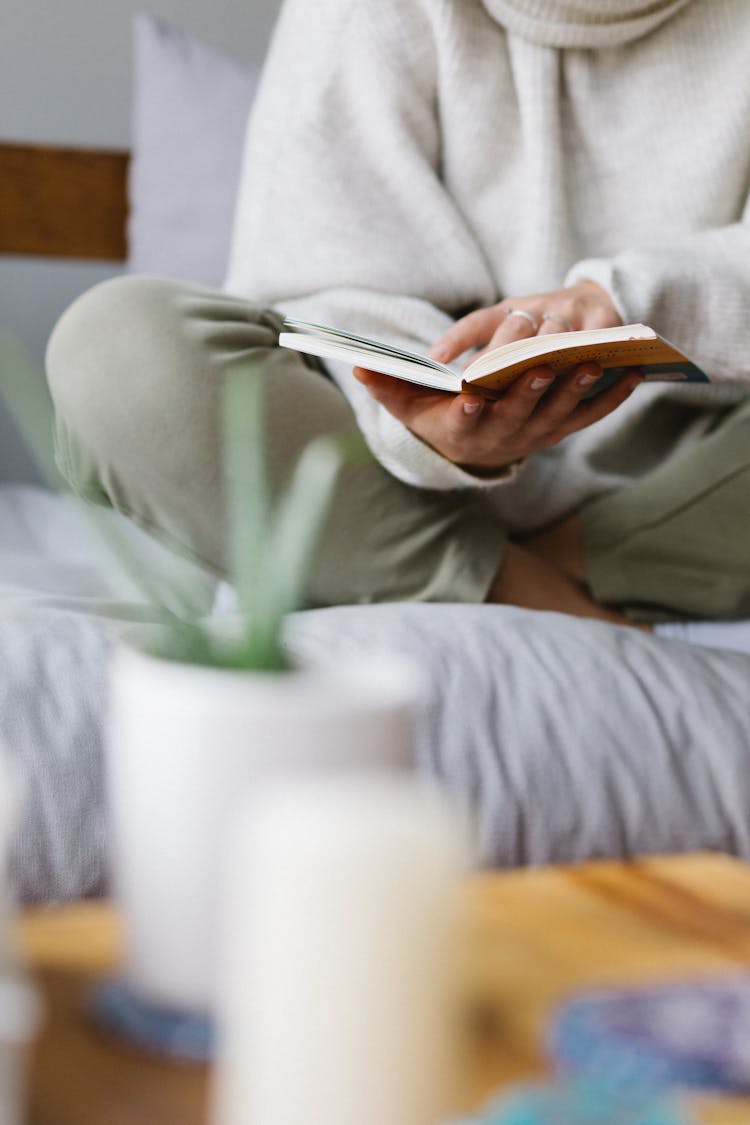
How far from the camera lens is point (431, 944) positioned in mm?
243

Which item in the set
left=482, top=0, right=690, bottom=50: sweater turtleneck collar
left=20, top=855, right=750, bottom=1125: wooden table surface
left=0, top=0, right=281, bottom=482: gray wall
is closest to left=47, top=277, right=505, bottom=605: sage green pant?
left=482, top=0, right=690, bottom=50: sweater turtleneck collar

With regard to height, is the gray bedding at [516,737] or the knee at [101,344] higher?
the knee at [101,344]

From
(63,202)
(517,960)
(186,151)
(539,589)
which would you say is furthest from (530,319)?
(63,202)

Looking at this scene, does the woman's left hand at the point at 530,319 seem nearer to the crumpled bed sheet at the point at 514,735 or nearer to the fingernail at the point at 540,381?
the fingernail at the point at 540,381

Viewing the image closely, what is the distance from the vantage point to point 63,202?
205 centimetres

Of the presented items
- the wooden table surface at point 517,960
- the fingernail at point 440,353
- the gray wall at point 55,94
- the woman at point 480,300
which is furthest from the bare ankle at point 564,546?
the gray wall at point 55,94

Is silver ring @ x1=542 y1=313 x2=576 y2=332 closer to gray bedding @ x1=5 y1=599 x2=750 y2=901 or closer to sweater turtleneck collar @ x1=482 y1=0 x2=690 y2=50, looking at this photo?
gray bedding @ x1=5 y1=599 x2=750 y2=901

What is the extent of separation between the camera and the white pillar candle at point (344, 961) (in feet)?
0.78

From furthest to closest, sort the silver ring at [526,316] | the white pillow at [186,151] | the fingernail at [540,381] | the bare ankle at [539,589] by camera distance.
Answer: the white pillow at [186,151], the bare ankle at [539,589], the silver ring at [526,316], the fingernail at [540,381]

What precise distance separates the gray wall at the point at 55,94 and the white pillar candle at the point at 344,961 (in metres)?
1.83

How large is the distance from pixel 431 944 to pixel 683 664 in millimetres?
579

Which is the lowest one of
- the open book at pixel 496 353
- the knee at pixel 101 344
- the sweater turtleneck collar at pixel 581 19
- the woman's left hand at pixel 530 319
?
the knee at pixel 101 344

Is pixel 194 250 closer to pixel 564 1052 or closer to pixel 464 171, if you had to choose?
pixel 464 171

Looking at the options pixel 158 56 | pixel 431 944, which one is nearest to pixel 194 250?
pixel 158 56
